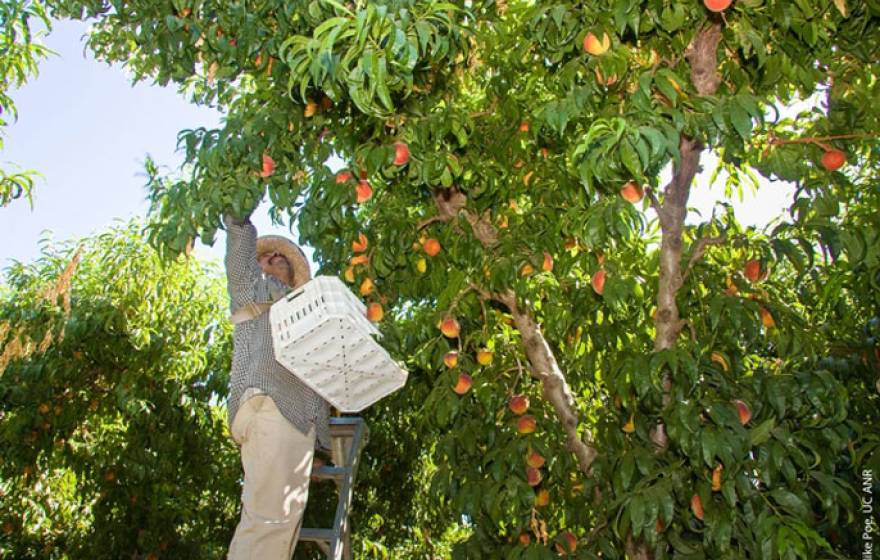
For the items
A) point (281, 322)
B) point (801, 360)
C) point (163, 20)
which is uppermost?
point (163, 20)

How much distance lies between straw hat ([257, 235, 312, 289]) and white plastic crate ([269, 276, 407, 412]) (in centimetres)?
38

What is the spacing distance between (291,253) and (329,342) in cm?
70

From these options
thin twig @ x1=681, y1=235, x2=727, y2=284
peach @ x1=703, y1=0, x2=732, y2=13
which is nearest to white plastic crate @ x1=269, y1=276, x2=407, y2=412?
thin twig @ x1=681, y1=235, x2=727, y2=284

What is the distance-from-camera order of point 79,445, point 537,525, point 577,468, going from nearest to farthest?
point 537,525 → point 577,468 → point 79,445

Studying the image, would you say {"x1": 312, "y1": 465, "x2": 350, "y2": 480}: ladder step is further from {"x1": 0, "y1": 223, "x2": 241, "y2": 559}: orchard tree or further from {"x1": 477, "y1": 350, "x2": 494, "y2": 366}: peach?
{"x1": 0, "y1": 223, "x2": 241, "y2": 559}: orchard tree

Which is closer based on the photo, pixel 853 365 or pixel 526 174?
pixel 853 365

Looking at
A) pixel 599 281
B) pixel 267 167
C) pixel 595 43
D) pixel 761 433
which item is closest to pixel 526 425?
pixel 599 281

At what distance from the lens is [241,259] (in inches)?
106

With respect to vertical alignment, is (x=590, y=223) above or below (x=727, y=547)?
above

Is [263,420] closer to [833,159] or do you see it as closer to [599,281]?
[599,281]

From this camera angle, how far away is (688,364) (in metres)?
2.11

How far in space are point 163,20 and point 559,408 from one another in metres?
1.85

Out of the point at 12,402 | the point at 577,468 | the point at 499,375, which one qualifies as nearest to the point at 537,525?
the point at 577,468

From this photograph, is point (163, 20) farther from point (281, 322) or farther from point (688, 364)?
point (688, 364)
